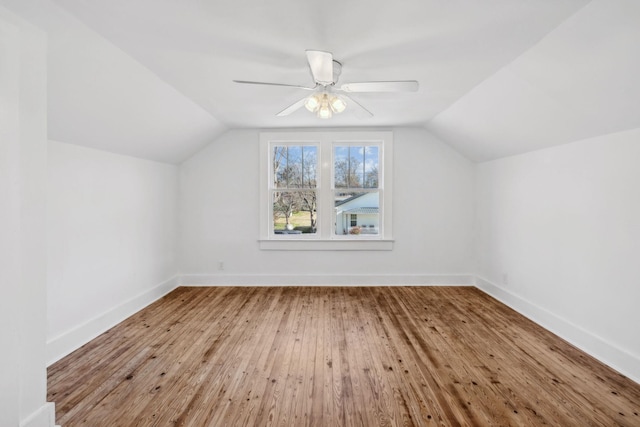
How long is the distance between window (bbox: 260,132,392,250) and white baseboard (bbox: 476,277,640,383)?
184 centimetres

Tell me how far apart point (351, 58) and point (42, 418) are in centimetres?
304

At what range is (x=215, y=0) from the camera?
179 cm

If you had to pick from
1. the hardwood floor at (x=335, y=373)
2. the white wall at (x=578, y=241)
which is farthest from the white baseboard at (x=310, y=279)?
the white wall at (x=578, y=241)

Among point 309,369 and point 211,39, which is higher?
point 211,39

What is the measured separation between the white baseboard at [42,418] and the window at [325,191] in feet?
10.8

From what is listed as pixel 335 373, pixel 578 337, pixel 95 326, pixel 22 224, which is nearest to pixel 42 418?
pixel 22 224

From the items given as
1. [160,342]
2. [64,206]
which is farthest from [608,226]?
[64,206]

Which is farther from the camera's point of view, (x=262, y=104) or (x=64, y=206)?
(x=262, y=104)

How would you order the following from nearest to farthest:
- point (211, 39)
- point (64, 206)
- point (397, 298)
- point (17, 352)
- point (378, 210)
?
1. point (17, 352)
2. point (211, 39)
3. point (64, 206)
4. point (397, 298)
5. point (378, 210)

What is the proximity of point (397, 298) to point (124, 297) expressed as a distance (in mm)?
3397

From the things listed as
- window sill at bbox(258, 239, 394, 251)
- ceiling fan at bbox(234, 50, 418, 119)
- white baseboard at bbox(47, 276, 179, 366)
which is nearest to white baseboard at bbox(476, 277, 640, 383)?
window sill at bbox(258, 239, 394, 251)

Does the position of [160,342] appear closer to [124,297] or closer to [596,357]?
[124,297]

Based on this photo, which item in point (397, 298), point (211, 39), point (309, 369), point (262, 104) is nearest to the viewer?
point (211, 39)

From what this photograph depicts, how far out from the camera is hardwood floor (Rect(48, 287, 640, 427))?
2072 mm
